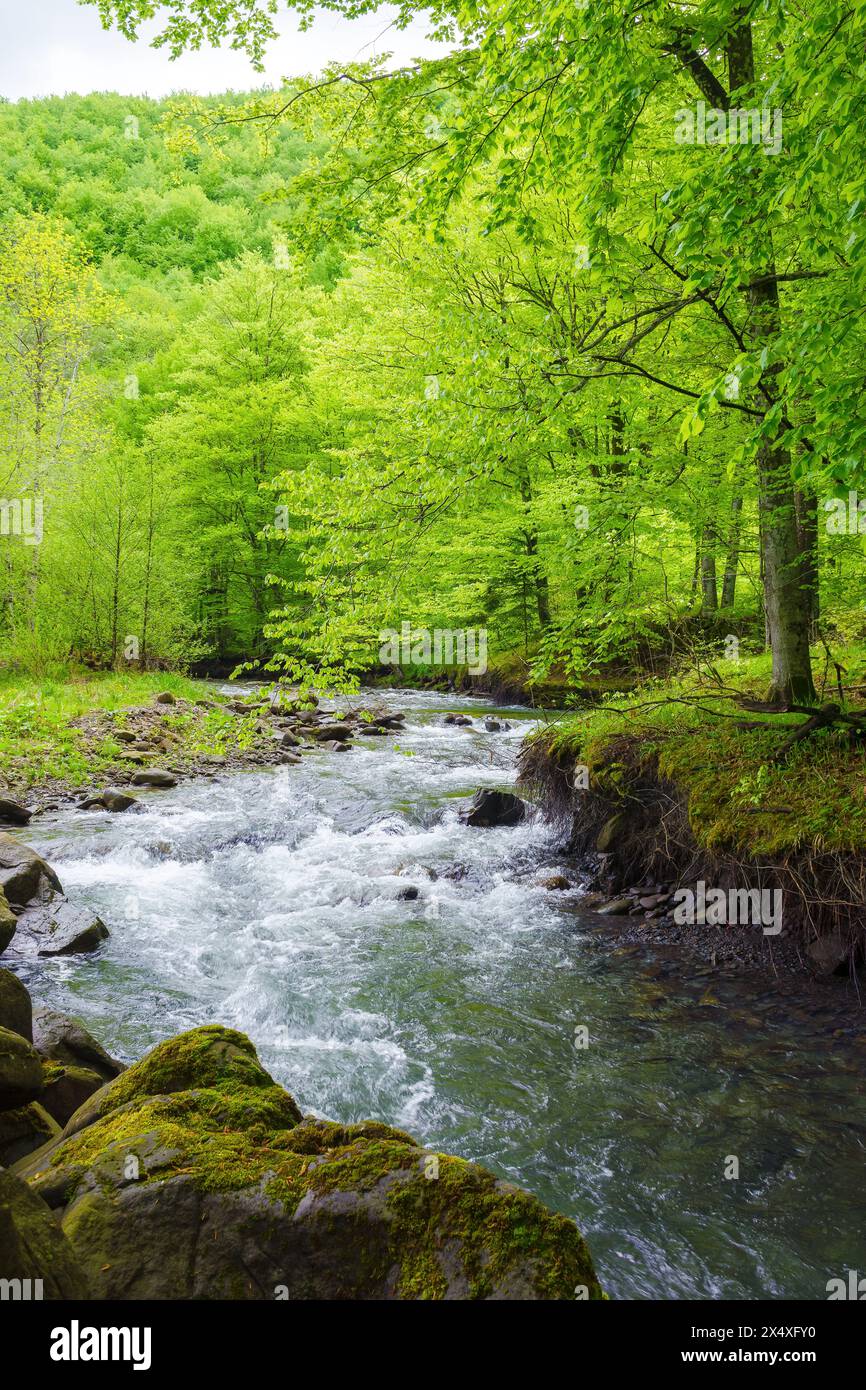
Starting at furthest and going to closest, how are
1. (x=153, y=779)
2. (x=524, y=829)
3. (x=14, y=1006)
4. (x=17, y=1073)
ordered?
(x=153, y=779) → (x=524, y=829) → (x=14, y=1006) → (x=17, y=1073)

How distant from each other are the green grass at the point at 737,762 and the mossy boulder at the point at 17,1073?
5.00 m

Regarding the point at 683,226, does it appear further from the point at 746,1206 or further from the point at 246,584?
the point at 246,584

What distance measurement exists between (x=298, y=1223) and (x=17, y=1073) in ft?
5.38

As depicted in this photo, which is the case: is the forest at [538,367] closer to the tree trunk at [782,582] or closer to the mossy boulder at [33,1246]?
the tree trunk at [782,582]

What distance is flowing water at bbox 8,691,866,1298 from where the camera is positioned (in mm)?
3732

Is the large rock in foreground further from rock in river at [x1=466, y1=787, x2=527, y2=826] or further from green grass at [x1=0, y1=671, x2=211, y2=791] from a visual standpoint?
green grass at [x1=0, y1=671, x2=211, y2=791]

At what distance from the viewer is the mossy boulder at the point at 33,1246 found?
6.09 ft

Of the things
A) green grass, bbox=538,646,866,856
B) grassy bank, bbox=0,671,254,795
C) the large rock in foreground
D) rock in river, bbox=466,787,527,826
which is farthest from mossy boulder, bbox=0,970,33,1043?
rock in river, bbox=466,787,527,826

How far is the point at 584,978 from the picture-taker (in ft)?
20.3

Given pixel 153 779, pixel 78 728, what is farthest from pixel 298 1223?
pixel 78 728

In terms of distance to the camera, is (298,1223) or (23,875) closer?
(298,1223)

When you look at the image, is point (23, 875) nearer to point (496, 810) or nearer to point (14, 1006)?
point (14, 1006)

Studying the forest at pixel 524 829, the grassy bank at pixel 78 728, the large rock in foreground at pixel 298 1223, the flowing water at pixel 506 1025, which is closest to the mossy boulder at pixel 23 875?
the forest at pixel 524 829

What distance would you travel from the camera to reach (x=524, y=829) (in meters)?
10.0
